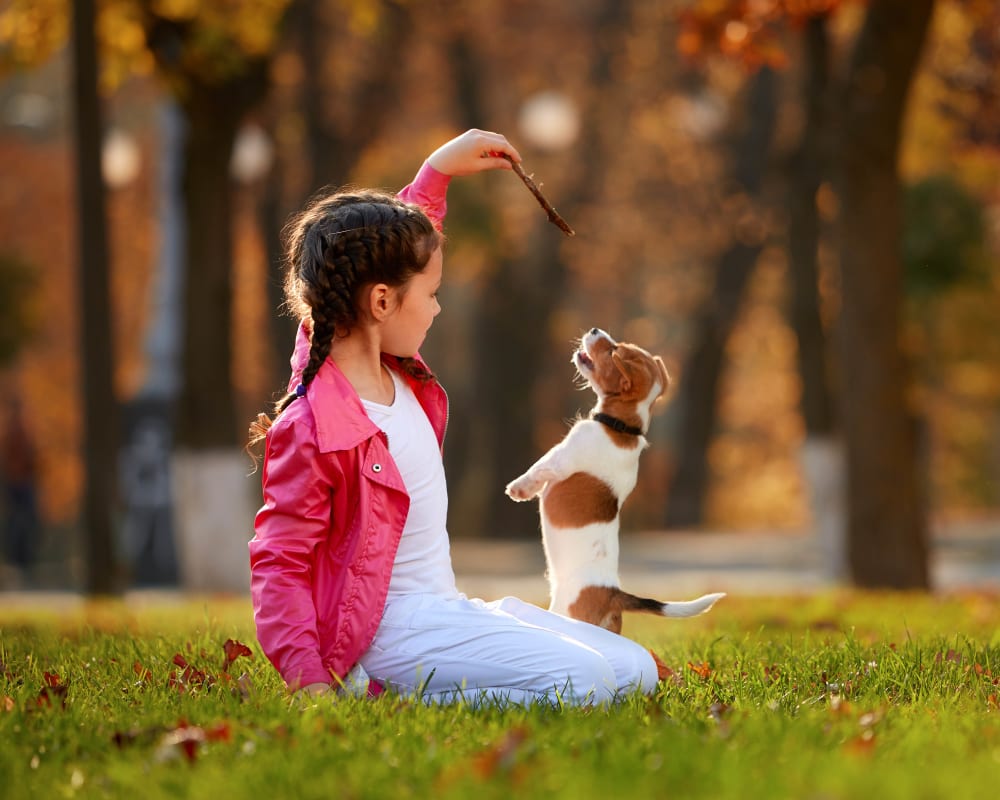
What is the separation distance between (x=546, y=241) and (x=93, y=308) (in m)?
13.7

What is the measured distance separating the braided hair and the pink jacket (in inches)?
5.7

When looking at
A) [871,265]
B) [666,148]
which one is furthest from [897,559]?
[666,148]

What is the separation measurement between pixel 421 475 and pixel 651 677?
921 millimetres

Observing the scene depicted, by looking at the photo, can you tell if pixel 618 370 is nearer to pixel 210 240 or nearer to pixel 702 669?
pixel 702 669

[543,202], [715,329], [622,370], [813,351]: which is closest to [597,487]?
[622,370]

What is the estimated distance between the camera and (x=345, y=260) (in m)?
4.77

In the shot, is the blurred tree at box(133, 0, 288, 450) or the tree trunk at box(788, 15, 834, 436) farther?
the tree trunk at box(788, 15, 834, 436)

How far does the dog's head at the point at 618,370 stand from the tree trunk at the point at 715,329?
18.9m

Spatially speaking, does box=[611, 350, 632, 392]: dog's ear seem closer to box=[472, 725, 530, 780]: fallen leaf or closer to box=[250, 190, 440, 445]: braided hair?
box=[250, 190, 440, 445]: braided hair

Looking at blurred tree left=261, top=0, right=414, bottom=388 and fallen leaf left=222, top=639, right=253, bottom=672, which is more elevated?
blurred tree left=261, top=0, right=414, bottom=388

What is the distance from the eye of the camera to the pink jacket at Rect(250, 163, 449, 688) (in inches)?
178

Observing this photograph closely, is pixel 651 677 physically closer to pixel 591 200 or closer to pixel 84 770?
pixel 84 770

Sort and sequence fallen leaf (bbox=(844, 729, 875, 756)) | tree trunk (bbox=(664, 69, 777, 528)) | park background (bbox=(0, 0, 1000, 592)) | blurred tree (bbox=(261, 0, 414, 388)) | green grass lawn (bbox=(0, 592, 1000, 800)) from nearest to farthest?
green grass lawn (bbox=(0, 592, 1000, 800)), fallen leaf (bbox=(844, 729, 875, 756)), park background (bbox=(0, 0, 1000, 592)), blurred tree (bbox=(261, 0, 414, 388)), tree trunk (bbox=(664, 69, 777, 528))

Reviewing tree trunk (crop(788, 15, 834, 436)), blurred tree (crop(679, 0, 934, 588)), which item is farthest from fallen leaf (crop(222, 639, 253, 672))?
tree trunk (crop(788, 15, 834, 436))
